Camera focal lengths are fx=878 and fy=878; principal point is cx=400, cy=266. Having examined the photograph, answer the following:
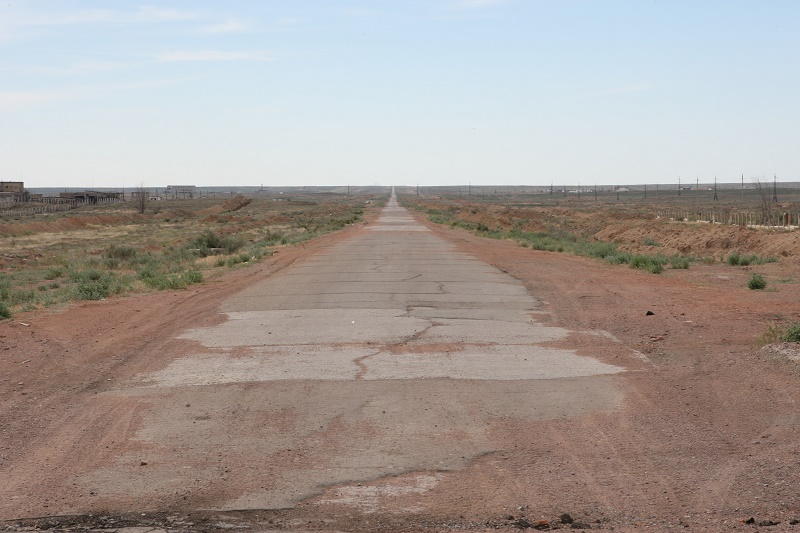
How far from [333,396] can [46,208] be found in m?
129

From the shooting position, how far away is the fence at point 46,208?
111006 millimetres

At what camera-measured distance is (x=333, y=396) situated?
33.1 feet

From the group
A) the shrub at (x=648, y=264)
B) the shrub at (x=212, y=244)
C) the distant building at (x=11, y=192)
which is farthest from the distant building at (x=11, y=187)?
the shrub at (x=648, y=264)

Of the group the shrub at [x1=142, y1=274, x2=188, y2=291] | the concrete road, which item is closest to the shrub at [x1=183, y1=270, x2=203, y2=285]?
the shrub at [x1=142, y1=274, x2=188, y2=291]

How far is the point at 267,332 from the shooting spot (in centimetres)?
1479

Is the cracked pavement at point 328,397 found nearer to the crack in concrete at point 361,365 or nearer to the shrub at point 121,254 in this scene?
the crack in concrete at point 361,365

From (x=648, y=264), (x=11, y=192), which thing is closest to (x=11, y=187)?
(x=11, y=192)

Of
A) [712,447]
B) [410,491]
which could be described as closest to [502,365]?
[712,447]

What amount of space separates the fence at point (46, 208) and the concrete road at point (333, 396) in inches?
3985

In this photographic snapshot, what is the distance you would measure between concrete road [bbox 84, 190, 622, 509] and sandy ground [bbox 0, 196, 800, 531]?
36 mm

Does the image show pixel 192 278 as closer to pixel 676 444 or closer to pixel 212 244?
pixel 676 444

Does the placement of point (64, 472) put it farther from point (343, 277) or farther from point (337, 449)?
point (343, 277)

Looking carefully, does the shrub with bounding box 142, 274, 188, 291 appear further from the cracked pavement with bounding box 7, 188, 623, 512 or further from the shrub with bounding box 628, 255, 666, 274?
the shrub with bounding box 628, 255, 666, 274

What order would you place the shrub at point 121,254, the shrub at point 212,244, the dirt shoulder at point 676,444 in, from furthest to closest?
the shrub at point 212,244 → the shrub at point 121,254 → the dirt shoulder at point 676,444
